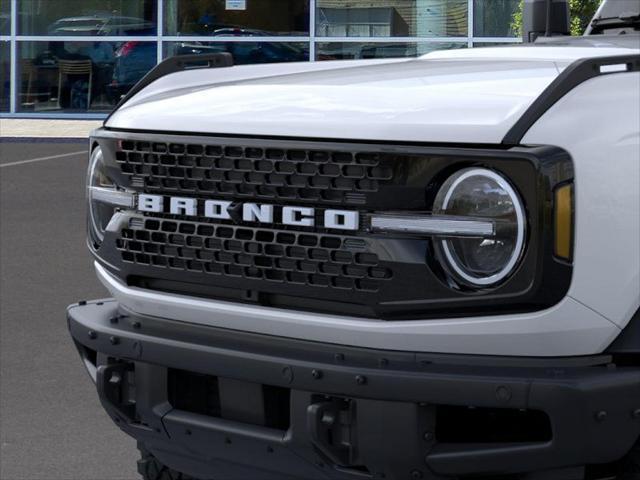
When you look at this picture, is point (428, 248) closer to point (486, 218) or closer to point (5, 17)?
point (486, 218)

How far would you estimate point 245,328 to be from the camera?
131 inches

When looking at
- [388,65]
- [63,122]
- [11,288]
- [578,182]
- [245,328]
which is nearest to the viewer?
[578,182]

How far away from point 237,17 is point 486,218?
20.8 m

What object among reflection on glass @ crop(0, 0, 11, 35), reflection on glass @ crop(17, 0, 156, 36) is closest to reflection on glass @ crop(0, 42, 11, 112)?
reflection on glass @ crop(0, 0, 11, 35)

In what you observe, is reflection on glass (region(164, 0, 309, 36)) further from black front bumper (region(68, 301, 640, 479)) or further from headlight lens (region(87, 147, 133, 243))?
black front bumper (region(68, 301, 640, 479))

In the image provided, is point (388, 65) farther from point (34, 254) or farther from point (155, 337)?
point (34, 254)

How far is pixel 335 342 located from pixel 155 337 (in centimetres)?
53

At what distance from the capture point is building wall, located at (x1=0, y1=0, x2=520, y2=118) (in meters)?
23.0


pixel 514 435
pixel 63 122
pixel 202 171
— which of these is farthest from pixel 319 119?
pixel 63 122

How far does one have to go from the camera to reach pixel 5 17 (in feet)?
78.5

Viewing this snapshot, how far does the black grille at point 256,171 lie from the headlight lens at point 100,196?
9 cm

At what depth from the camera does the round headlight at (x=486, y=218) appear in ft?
9.58

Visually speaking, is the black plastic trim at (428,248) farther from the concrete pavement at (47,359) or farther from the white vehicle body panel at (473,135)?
the concrete pavement at (47,359)

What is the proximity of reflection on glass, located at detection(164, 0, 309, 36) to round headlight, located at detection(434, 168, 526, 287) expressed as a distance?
67.3 feet
